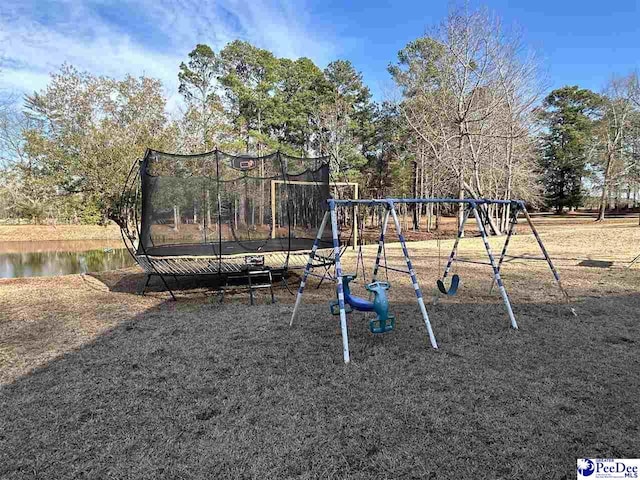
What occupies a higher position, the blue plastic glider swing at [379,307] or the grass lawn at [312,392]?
the blue plastic glider swing at [379,307]

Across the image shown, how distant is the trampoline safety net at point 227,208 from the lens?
230 inches

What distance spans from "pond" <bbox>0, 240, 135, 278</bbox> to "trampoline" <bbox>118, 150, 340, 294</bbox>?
370 centimetres

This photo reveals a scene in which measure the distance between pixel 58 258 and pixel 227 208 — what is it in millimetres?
8654

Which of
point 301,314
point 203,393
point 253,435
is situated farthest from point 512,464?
point 301,314

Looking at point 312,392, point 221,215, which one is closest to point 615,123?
point 221,215

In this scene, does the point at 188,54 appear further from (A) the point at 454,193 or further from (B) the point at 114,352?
(B) the point at 114,352

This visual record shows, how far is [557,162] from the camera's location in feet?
92.5

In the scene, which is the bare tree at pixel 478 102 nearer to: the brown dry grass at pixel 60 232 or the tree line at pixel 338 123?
the tree line at pixel 338 123

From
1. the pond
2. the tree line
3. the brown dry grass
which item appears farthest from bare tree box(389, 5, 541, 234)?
the brown dry grass

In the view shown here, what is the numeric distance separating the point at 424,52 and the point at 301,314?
17653 millimetres

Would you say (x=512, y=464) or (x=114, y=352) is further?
(x=114, y=352)

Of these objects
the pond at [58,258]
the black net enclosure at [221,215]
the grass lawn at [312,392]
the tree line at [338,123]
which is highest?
the tree line at [338,123]

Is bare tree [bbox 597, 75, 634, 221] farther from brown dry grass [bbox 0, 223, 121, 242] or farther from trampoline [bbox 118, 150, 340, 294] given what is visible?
brown dry grass [bbox 0, 223, 121, 242]

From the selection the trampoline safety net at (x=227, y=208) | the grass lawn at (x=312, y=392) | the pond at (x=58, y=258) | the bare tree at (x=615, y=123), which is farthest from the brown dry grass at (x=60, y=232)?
the bare tree at (x=615, y=123)
